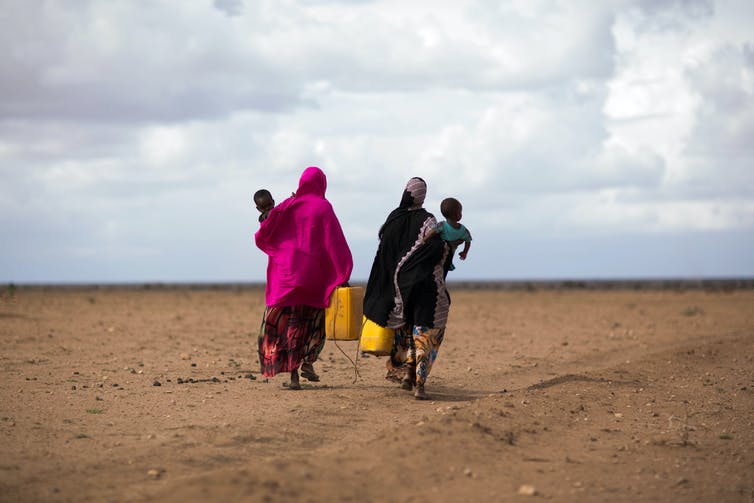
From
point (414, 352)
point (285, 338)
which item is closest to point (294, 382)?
point (285, 338)


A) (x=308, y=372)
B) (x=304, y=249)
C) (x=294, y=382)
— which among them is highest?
(x=304, y=249)

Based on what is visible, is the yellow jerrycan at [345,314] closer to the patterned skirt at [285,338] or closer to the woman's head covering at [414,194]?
the patterned skirt at [285,338]

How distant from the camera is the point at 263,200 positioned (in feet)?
35.9

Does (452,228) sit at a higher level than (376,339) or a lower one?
higher

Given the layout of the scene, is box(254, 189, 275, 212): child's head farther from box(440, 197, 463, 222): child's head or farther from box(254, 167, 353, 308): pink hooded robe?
box(440, 197, 463, 222): child's head

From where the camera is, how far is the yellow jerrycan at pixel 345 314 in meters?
10.4

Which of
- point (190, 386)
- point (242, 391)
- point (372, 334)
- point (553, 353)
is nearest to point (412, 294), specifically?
point (372, 334)

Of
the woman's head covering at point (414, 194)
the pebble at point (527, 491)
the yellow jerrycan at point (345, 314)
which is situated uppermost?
the woman's head covering at point (414, 194)

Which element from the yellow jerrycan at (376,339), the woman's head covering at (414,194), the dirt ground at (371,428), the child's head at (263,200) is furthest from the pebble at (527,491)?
the child's head at (263,200)

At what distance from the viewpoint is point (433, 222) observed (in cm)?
1012

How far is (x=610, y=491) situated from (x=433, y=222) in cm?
425

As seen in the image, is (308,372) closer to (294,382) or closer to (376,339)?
(294,382)

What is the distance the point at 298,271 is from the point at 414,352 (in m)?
1.58

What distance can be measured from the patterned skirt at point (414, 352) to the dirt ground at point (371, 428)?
255 mm
